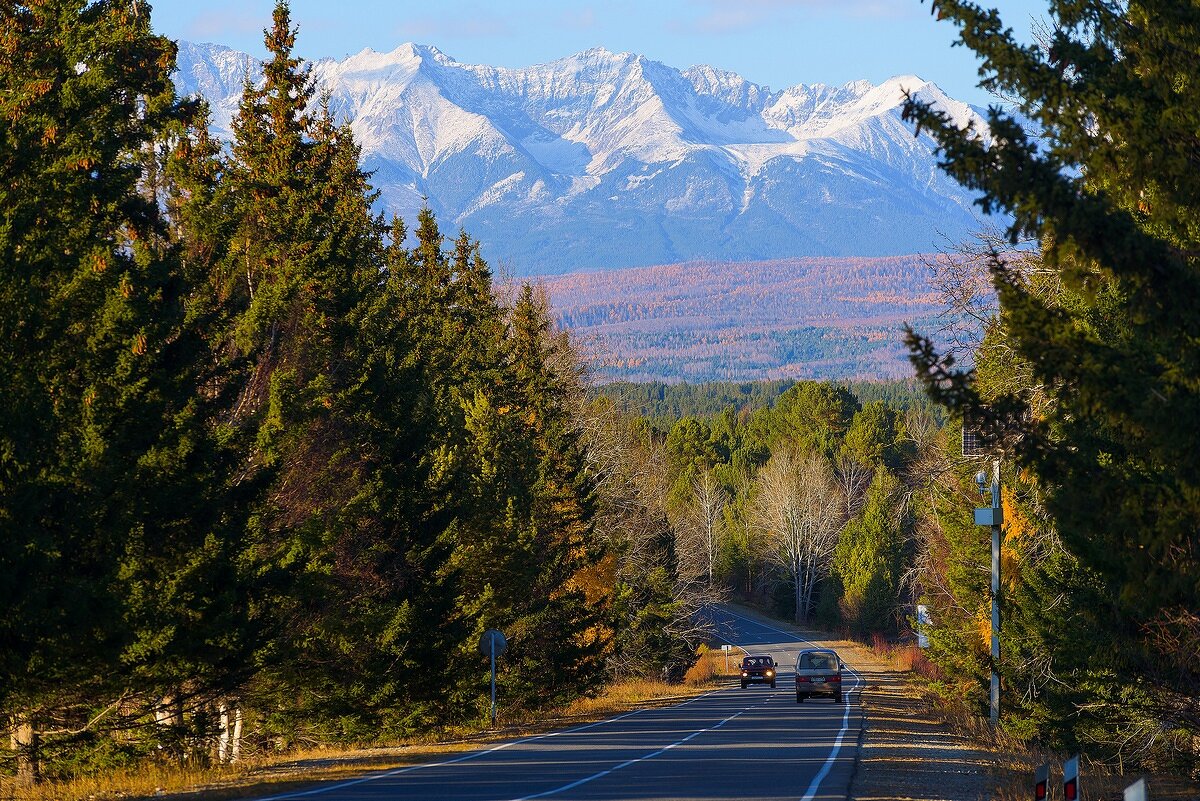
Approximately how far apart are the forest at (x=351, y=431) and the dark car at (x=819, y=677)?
5.65 metres

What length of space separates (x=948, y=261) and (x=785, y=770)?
10.4 m

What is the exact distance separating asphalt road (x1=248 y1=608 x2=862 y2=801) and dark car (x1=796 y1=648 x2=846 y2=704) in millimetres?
8426

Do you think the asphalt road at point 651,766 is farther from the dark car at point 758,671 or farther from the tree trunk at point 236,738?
the dark car at point 758,671

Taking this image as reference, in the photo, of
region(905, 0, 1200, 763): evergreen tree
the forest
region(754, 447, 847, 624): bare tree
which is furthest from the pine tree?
region(754, 447, 847, 624): bare tree

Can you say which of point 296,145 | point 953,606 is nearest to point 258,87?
point 296,145

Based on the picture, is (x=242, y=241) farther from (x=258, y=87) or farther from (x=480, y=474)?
(x=480, y=474)

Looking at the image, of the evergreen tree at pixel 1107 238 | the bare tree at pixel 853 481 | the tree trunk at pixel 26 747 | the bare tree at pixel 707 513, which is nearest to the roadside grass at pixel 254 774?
the tree trunk at pixel 26 747

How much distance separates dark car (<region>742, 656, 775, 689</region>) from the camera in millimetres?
65938

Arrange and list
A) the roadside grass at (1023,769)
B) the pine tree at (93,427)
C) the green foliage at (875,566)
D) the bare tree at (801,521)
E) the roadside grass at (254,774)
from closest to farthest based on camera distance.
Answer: the roadside grass at (254,774), the pine tree at (93,427), the roadside grass at (1023,769), the green foliage at (875,566), the bare tree at (801,521)

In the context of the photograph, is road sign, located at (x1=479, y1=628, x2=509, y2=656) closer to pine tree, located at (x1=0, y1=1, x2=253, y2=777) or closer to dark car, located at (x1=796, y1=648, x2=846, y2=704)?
pine tree, located at (x1=0, y1=1, x2=253, y2=777)

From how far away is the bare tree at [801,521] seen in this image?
12050cm

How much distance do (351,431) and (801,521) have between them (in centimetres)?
9065

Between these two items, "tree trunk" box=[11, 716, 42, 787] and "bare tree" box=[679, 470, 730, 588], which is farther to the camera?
"bare tree" box=[679, 470, 730, 588]

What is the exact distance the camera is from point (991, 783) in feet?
72.0
